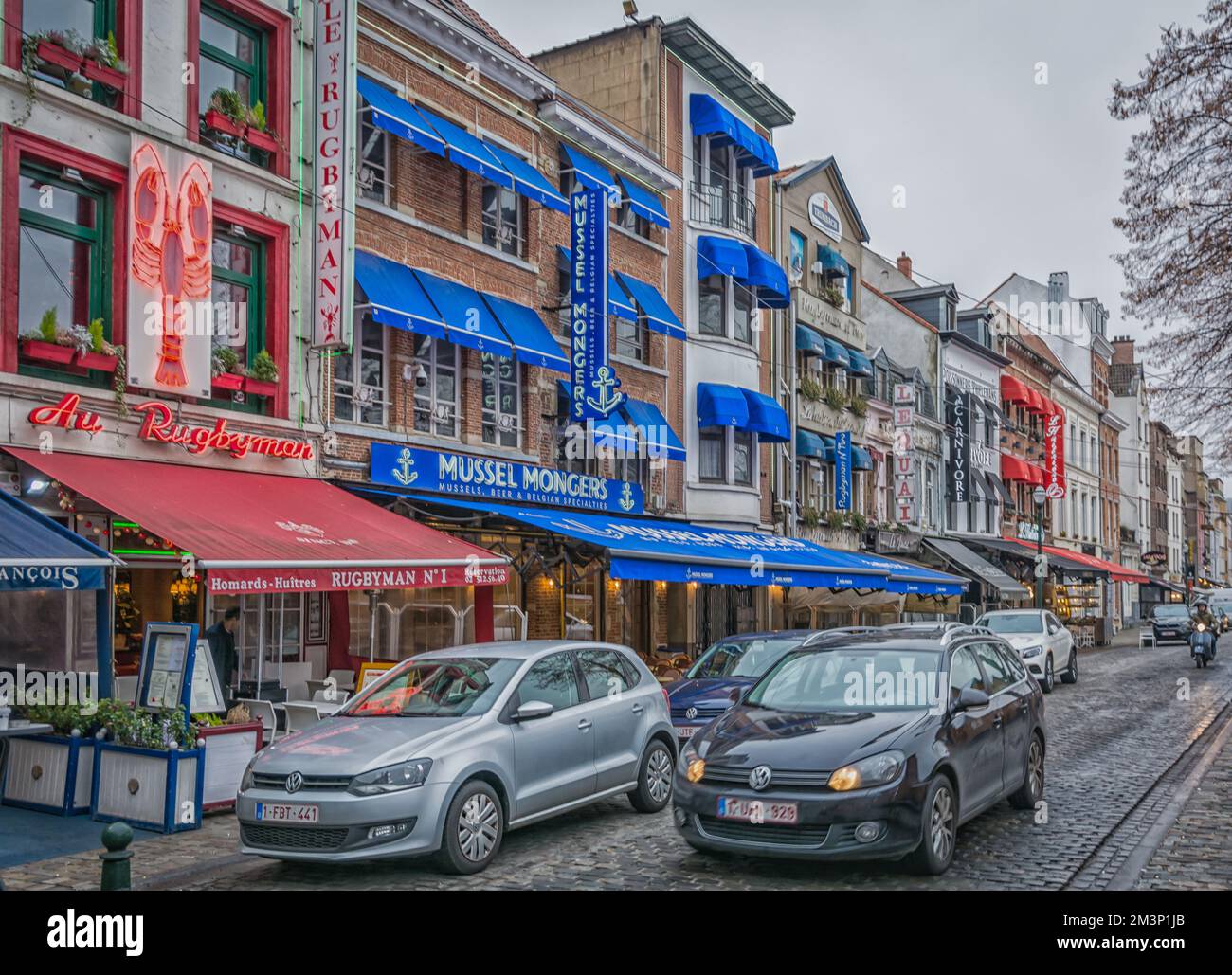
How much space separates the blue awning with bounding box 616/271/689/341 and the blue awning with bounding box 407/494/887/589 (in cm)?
374

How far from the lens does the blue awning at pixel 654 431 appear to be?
2195 centimetres

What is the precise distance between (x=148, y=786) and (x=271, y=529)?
3561 mm

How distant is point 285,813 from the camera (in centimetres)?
773

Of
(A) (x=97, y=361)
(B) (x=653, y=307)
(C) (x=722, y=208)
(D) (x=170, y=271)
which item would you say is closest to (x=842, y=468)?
(C) (x=722, y=208)

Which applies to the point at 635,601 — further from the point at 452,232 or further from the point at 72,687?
the point at 72,687

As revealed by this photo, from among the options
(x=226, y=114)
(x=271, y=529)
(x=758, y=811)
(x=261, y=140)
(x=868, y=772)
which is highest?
(x=226, y=114)

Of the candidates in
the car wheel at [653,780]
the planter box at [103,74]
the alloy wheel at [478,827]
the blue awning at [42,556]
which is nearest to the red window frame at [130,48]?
the planter box at [103,74]

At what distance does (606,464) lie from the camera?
22.6 meters

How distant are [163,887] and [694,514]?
58.1 feet

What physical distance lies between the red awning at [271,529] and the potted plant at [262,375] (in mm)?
1103

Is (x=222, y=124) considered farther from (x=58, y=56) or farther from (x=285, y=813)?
(x=285, y=813)

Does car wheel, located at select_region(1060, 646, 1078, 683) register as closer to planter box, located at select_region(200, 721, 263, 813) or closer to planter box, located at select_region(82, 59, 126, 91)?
planter box, located at select_region(200, 721, 263, 813)

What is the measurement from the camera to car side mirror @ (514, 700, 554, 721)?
862cm

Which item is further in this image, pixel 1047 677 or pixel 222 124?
pixel 1047 677
